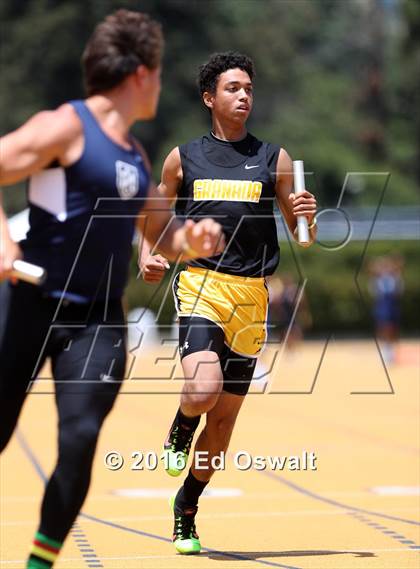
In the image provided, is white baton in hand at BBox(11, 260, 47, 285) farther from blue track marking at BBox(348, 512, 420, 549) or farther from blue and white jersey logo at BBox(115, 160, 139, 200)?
blue track marking at BBox(348, 512, 420, 549)

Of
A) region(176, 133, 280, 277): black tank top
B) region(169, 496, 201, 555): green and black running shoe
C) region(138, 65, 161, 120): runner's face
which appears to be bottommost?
region(169, 496, 201, 555): green and black running shoe

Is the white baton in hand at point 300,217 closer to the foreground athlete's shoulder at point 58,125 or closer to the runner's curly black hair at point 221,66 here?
the runner's curly black hair at point 221,66

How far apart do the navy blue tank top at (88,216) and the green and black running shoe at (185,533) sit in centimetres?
249

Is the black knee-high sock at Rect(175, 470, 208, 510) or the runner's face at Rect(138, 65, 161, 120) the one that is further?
the black knee-high sock at Rect(175, 470, 208, 510)

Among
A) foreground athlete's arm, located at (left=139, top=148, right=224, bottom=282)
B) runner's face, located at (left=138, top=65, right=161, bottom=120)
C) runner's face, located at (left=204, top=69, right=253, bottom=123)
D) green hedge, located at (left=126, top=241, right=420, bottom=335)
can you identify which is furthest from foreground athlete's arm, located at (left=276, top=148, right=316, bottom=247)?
green hedge, located at (left=126, top=241, right=420, bottom=335)

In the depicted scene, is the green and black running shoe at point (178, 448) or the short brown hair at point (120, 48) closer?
the short brown hair at point (120, 48)

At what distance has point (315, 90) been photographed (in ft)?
209

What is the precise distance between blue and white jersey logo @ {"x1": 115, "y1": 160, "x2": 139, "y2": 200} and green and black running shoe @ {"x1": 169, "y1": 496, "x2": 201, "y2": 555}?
9.03ft

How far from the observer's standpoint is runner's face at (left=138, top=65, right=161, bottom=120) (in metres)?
4.89

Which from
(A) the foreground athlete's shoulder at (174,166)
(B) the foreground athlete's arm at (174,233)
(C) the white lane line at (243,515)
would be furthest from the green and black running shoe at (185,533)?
(B) the foreground athlete's arm at (174,233)

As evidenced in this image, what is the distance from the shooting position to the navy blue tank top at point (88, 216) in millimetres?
4805

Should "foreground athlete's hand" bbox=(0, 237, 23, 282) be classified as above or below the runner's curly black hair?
below

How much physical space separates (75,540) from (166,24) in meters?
50.6

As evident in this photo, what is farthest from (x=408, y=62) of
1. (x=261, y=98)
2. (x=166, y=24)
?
(x=166, y=24)
